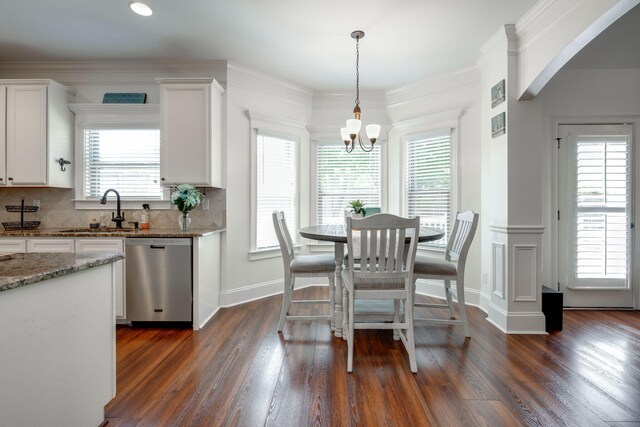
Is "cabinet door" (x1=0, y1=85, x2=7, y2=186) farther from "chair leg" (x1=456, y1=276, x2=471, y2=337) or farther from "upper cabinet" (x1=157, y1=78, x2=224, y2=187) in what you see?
"chair leg" (x1=456, y1=276, x2=471, y2=337)

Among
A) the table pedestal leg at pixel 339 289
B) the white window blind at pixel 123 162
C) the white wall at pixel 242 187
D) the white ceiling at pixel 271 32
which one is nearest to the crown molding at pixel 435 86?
the white ceiling at pixel 271 32

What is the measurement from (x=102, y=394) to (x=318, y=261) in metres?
1.82

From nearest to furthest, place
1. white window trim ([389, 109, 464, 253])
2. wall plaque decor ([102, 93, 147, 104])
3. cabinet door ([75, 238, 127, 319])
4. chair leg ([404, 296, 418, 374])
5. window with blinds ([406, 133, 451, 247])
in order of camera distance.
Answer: chair leg ([404, 296, 418, 374]) < cabinet door ([75, 238, 127, 319]) < wall plaque decor ([102, 93, 147, 104]) < white window trim ([389, 109, 464, 253]) < window with blinds ([406, 133, 451, 247])

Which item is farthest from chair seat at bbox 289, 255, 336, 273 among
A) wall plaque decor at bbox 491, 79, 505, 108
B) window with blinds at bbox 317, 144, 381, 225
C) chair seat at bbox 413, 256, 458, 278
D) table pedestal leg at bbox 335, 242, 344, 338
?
wall plaque decor at bbox 491, 79, 505, 108

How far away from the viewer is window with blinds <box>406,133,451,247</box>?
4.22 m

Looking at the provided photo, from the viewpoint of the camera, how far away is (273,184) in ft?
14.3

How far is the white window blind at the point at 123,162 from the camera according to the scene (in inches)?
151

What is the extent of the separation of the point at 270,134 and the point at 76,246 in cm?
242

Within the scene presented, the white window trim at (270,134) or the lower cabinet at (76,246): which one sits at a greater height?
the white window trim at (270,134)

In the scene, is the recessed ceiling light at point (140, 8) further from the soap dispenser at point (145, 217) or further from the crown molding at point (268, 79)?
the soap dispenser at point (145, 217)

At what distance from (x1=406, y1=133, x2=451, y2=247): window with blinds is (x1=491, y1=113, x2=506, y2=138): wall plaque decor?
2.55 feet

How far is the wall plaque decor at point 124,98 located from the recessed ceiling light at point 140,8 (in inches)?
44.3

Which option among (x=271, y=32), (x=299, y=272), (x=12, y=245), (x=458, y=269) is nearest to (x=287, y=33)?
(x=271, y=32)

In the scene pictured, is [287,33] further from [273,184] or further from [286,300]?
[286,300]
